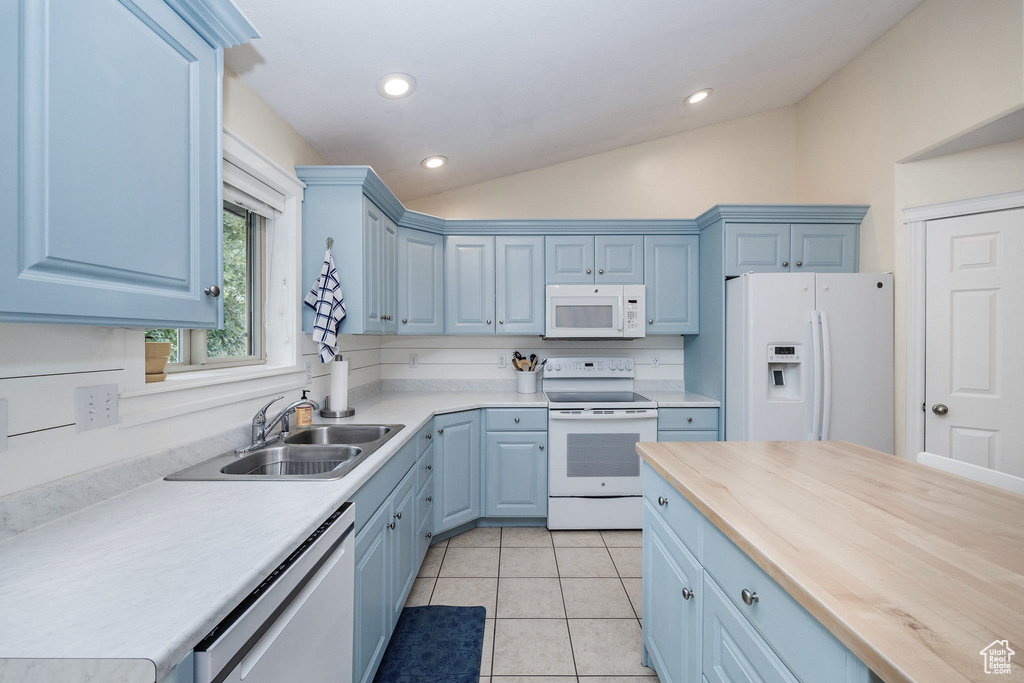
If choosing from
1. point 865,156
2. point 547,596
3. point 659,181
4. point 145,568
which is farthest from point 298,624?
point 865,156

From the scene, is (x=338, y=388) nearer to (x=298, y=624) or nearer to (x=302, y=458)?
(x=302, y=458)

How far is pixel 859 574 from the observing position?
0.75m

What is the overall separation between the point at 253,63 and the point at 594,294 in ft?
7.44

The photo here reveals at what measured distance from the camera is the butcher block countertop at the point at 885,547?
23.5 inches

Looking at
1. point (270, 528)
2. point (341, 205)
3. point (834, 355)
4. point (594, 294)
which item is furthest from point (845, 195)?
point (270, 528)

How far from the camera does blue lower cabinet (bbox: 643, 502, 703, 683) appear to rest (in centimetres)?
123

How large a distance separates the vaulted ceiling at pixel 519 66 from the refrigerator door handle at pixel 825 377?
160 cm

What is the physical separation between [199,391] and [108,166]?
901mm

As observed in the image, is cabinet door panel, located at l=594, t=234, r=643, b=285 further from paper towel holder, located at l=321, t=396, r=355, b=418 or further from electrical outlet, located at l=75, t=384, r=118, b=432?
electrical outlet, located at l=75, t=384, r=118, b=432

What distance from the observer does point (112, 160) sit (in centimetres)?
88

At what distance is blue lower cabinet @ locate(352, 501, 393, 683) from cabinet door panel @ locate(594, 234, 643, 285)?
2.20 meters

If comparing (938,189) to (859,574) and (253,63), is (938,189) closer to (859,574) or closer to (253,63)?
(859,574)

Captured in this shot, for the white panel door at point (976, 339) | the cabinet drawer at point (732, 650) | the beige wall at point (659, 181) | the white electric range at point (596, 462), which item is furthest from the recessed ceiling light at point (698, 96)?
the cabinet drawer at point (732, 650)

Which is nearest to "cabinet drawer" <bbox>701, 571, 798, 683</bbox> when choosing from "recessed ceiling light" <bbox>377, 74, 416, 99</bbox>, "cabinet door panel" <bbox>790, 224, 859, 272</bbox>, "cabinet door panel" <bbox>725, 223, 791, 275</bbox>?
"recessed ceiling light" <bbox>377, 74, 416, 99</bbox>
